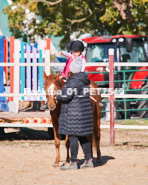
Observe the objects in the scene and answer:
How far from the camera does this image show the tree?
17.4 m

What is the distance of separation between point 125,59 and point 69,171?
759cm

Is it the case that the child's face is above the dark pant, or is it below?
above

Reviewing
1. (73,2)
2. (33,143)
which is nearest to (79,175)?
(33,143)

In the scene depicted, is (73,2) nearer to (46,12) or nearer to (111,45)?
(46,12)

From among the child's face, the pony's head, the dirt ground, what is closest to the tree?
the dirt ground

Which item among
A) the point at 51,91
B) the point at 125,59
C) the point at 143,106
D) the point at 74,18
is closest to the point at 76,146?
the point at 51,91

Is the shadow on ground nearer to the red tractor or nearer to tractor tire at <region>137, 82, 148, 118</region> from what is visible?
the red tractor

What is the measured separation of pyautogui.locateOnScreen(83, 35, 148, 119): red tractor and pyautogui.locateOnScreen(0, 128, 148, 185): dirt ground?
353cm

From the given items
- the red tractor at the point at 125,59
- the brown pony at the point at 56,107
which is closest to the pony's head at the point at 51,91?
the brown pony at the point at 56,107

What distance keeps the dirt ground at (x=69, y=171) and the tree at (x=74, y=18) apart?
1009cm

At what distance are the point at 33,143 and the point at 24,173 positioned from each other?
9.63 ft

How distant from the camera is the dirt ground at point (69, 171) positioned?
4.61 m

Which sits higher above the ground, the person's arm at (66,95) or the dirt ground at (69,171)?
the person's arm at (66,95)

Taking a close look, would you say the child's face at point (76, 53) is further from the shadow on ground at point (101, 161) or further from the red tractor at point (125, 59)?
the red tractor at point (125, 59)
